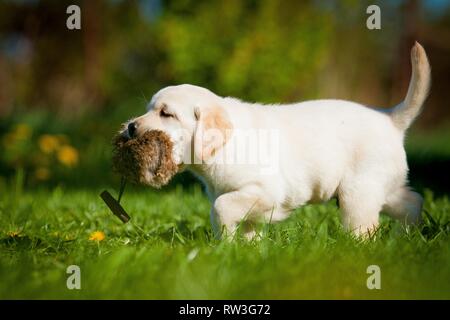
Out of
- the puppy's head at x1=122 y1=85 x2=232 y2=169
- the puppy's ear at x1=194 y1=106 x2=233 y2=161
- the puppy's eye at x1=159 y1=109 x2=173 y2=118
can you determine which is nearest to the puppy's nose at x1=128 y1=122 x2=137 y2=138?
the puppy's head at x1=122 y1=85 x2=232 y2=169

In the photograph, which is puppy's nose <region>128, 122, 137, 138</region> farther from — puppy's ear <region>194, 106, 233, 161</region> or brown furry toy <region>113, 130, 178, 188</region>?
puppy's ear <region>194, 106, 233, 161</region>

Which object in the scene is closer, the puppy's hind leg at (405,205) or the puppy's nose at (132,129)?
the puppy's nose at (132,129)

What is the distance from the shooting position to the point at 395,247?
302 cm

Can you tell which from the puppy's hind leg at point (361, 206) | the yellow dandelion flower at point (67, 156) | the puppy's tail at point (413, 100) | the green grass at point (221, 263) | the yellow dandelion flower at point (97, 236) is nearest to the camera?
the green grass at point (221, 263)

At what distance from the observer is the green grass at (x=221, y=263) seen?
2.50 meters

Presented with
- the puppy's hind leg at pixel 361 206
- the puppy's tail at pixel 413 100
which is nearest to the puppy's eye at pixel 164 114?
the puppy's hind leg at pixel 361 206

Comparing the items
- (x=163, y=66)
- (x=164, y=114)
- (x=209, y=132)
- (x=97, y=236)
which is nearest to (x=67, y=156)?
(x=163, y=66)

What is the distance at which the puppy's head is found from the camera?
343cm

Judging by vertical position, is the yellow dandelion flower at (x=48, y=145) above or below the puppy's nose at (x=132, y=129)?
below

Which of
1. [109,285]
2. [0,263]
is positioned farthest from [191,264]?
[0,263]

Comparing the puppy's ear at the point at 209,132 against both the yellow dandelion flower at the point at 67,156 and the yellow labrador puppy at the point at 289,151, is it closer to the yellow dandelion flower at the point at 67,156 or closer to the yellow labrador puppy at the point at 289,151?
the yellow labrador puppy at the point at 289,151

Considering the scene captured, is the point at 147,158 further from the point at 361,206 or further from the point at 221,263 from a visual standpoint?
the point at 361,206

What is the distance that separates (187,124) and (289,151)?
25.7 inches

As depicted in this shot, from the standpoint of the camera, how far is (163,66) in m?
9.88
